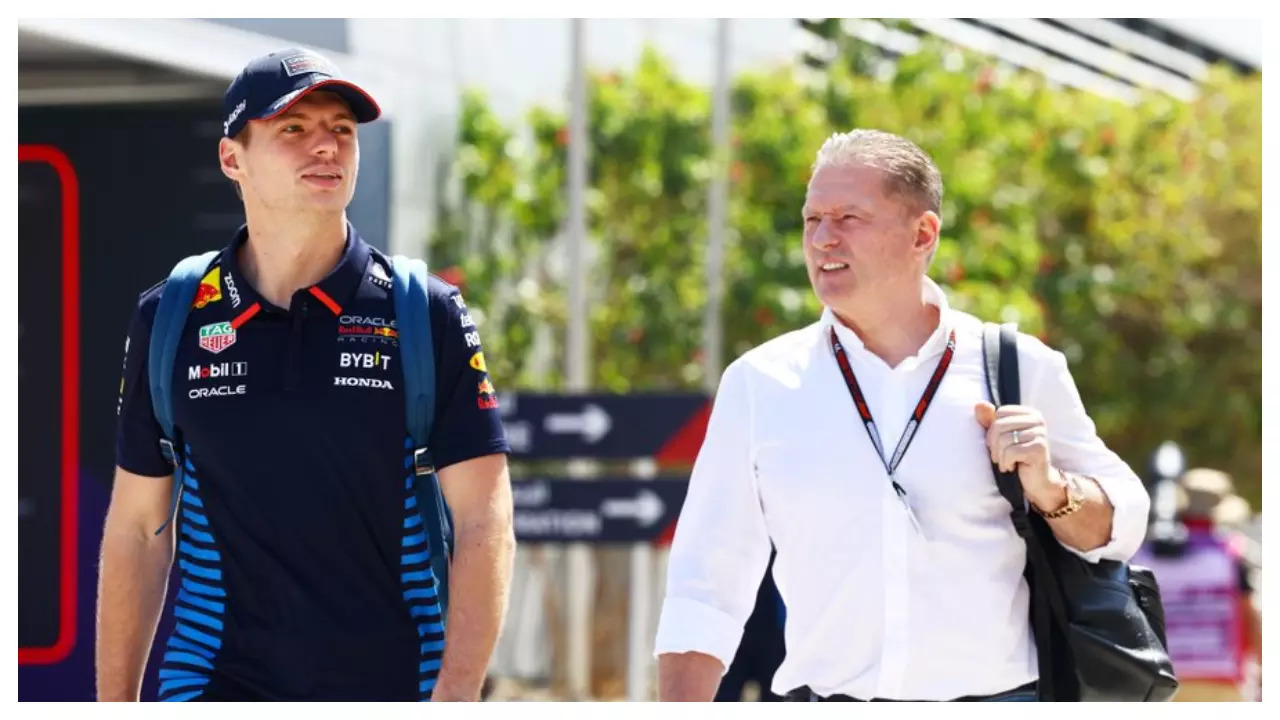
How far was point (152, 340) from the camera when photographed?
3.73 metres

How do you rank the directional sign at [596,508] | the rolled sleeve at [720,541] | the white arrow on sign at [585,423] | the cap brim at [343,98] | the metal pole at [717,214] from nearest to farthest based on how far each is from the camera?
the cap brim at [343,98] < the rolled sleeve at [720,541] < the directional sign at [596,508] < the white arrow on sign at [585,423] < the metal pole at [717,214]

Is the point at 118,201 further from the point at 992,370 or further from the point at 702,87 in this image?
the point at 702,87

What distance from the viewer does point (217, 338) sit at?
3.71 m

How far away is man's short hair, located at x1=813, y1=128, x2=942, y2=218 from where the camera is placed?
146 inches

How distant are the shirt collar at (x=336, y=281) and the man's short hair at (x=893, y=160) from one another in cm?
87

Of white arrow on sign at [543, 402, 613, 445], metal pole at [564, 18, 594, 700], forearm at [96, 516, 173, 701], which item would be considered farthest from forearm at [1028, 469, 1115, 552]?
metal pole at [564, 18, 594, 700]

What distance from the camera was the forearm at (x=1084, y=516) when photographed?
3551mm

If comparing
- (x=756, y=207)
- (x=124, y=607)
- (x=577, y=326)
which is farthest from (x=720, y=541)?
(x=756, y=207)

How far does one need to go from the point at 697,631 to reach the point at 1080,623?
2.25ft

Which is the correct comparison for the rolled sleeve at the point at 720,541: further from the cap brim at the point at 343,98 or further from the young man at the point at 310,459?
the cap brim at the point at 343,98

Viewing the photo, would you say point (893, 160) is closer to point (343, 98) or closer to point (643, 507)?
point (343, 98)

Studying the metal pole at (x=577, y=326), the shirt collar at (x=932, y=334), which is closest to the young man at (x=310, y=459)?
the shirt collar at (x=932, y=334)

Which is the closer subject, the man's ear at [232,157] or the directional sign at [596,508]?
the man's ear at [232,157]

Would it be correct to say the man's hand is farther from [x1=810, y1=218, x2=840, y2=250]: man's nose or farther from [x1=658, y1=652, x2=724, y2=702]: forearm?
[x1=658, y1=652, x2=724, y2=702]: forearm
